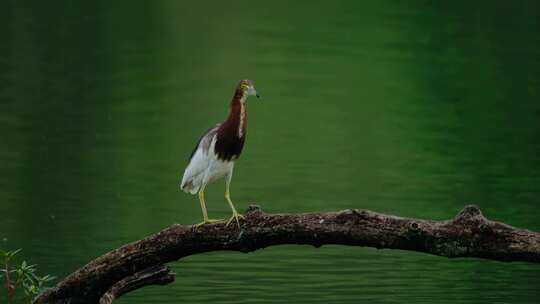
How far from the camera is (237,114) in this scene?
1041cm

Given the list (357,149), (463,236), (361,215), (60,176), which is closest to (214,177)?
(361,215)

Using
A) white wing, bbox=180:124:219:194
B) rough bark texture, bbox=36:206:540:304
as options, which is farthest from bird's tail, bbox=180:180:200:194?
rough bark texture, bbox=36:206:540:304

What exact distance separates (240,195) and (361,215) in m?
9.58

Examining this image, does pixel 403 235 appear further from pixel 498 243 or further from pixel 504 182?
pixel 504 182

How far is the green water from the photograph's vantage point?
51.2ft

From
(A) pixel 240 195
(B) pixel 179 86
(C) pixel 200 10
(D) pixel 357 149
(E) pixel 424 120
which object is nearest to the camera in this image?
(A) pixel 240 195

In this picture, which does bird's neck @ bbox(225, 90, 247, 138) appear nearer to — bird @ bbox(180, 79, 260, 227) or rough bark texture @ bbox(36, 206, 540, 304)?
bird @ bbox(180, 79, 260, 227)

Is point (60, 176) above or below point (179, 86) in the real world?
below

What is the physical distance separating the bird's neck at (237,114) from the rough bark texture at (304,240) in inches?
24.2

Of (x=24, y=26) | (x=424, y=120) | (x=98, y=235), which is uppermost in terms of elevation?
(x=24, y=26)

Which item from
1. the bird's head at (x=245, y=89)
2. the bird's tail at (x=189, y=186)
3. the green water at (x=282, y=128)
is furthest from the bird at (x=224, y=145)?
the green water at (x=282, y=128)

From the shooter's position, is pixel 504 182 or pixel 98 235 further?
pixel 504 182

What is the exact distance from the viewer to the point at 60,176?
807 inches

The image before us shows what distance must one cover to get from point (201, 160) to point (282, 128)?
14.4 meters
